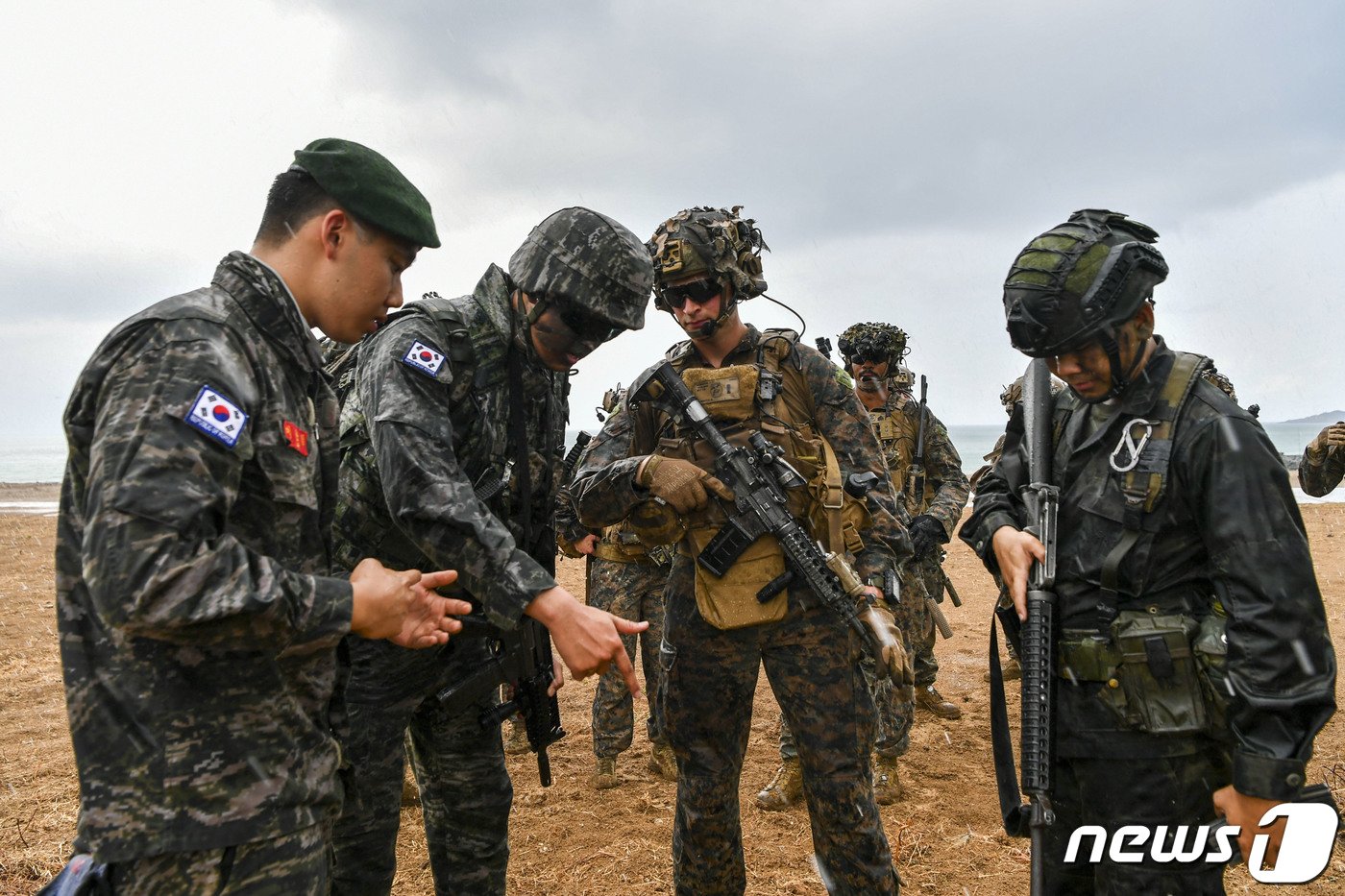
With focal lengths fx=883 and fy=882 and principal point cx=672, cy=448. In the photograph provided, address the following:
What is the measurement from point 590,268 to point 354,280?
1.06 metres

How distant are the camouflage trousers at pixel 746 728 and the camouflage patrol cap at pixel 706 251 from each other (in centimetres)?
141

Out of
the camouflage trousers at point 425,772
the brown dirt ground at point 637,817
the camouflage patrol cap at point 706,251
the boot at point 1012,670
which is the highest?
the camouflage patrol cap at point 706,251

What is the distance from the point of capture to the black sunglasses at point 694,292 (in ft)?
12.5

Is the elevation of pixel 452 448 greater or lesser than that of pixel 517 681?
greater

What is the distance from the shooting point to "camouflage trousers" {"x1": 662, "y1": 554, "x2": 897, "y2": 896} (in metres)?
3.38

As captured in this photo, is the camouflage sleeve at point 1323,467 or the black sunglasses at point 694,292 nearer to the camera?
the black sunglasses at point 694,292

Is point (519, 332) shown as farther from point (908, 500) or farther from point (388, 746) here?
point (908, 500)

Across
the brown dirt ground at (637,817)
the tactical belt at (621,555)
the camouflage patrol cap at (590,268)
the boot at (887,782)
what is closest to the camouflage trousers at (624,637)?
the tactical belt at (621,555)

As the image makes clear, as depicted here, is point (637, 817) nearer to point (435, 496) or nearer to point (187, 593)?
point (435, 496)

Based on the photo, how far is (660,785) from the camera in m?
5.75

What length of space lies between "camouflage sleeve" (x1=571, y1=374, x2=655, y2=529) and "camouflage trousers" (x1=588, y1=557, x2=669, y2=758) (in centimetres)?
207

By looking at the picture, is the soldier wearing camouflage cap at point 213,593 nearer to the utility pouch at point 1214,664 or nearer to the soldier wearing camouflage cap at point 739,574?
the soldier wearing camouflage cap at point 739,574

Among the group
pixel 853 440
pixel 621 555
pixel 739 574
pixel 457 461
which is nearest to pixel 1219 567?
pixel 853 440

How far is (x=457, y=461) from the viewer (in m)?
3.13
